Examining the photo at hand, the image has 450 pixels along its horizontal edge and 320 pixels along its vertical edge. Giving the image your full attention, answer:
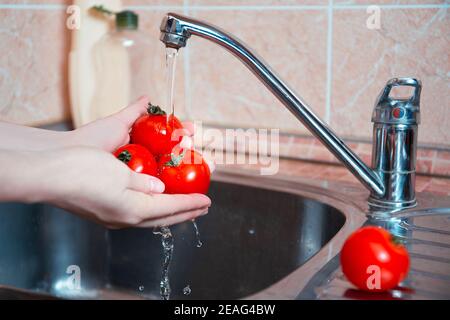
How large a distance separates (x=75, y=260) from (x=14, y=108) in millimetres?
290

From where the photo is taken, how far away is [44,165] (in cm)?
63

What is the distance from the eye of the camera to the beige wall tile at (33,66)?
109 cm

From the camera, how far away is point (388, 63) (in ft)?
3.36

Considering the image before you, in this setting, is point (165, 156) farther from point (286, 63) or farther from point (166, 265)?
point (286, 63)

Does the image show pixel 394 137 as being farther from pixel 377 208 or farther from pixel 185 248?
pixel 185 248

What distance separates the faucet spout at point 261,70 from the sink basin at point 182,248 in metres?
0.13

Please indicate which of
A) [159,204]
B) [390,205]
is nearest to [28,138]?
[159,204]

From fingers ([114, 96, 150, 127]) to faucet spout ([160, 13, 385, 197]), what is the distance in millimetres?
207

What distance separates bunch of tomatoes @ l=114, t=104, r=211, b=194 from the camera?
0.80 m

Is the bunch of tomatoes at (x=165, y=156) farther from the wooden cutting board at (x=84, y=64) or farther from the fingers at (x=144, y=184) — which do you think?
the wooden cutting board at (x=84, y=64)

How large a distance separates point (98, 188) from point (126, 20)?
58 centimetres

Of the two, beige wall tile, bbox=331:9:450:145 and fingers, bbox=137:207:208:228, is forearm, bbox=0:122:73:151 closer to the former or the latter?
fingers, bbox=137:207:208:228
